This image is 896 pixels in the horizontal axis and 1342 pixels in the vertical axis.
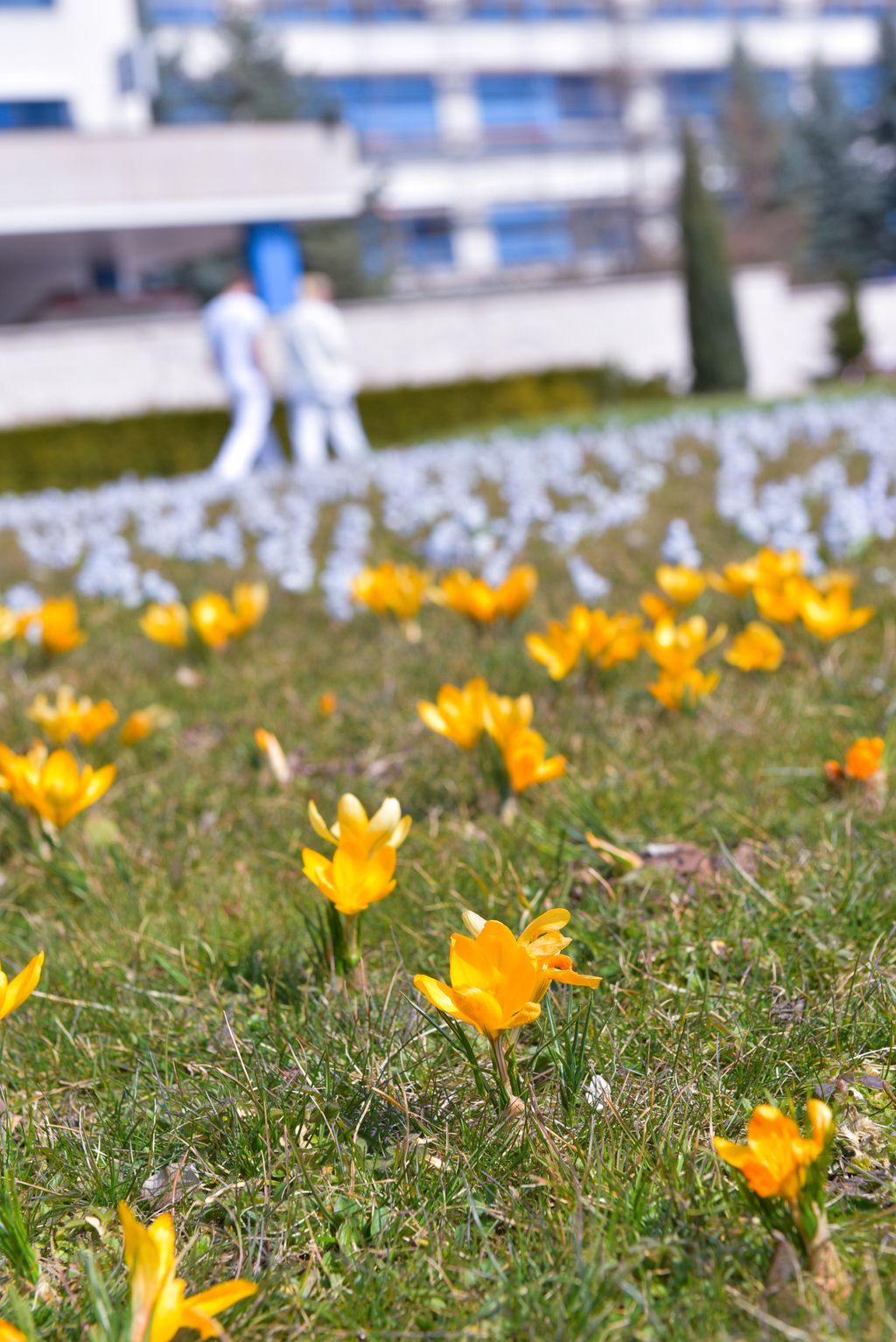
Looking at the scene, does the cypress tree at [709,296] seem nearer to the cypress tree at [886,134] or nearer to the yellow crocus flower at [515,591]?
the yellow crocus flower at [515,591]

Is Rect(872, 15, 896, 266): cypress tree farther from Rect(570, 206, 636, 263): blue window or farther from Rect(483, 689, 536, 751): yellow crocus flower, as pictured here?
Rect(483, 689, 536, 751): yellow crocus flower

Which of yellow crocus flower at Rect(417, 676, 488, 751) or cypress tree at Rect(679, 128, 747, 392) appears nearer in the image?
yellow crocus flower at Rect(417, 676, 488, 751)

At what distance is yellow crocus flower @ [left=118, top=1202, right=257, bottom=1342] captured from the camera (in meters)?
1.09

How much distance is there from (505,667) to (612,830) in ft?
4.06

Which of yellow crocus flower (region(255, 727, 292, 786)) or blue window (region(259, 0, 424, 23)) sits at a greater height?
blue window (region(259, 0, 424, 23))

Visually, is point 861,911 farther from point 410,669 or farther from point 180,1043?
point 410,669

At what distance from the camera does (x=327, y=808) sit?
262 cm

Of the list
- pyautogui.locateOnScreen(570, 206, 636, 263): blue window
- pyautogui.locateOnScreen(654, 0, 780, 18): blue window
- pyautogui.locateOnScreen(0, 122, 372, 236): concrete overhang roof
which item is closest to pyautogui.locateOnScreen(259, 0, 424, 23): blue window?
pyautogui.locateOnScreen(570, 206, 636, 263): blue window

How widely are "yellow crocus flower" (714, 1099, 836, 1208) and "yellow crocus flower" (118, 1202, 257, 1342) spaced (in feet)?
1.51

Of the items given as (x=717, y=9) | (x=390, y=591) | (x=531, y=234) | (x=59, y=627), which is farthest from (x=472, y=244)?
(x=59, y=627)

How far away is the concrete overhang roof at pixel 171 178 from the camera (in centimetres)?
2161

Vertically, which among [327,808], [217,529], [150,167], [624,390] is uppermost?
[150,167]

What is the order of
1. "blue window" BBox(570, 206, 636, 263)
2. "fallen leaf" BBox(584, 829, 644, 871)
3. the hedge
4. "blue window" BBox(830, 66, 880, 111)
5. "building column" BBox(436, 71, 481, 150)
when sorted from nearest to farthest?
"fallen leaf" BBox(584, 829, 644, 871) < the hedge < "blue window" BBox(570, 206, 636, 263) < "building column" BBox(436, 71, 481, 150) < "blue window" BBox(830, 66, 880, 111)

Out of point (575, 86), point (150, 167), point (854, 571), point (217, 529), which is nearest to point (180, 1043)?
point (854, 571)
